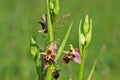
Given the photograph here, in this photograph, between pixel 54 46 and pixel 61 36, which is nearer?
pixel 54 46

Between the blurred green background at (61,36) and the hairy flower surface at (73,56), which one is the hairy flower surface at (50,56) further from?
the blurred green background at (61,36)

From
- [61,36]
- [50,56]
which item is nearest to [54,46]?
[50,56]

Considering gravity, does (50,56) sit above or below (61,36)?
above

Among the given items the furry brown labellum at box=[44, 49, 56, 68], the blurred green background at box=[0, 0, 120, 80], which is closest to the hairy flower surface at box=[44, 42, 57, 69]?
the furry brown labellum at box=[44, 49, 56, 68]

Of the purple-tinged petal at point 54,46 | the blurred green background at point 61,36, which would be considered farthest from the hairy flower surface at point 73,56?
the blurred green background at point 61,36

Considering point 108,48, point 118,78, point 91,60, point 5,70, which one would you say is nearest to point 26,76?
point 5,70

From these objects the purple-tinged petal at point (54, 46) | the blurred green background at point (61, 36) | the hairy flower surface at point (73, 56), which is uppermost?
the purple-tinged petal at point (54, 46)

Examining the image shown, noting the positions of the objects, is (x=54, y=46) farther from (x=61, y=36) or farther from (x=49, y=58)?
(x=61, y=36)

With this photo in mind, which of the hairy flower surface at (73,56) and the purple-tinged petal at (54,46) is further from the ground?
the purple-tinged petal at (54,46)
